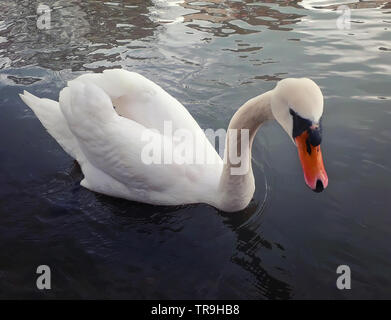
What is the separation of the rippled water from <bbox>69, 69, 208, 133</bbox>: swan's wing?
1010 millimetres

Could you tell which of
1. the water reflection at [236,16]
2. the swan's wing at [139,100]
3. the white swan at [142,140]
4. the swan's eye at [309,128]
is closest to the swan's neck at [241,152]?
the white swan at [142,140]

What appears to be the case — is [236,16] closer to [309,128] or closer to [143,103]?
[143,103]

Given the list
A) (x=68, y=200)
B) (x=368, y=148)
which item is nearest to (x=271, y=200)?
(x=368, y=148)

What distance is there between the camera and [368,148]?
19.1ft

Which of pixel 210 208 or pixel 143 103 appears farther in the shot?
pixel 143 103

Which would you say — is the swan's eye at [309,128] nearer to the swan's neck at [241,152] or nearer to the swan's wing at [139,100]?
the swan's neck at [241,152]

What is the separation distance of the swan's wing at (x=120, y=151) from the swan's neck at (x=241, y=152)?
43 centimetres

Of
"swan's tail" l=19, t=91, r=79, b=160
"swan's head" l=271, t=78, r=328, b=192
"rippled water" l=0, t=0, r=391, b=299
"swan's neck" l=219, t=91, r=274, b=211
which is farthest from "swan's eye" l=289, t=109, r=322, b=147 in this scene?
"swan's tail" l=19, t=91, r=79, b=160

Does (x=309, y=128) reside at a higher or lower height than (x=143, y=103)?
higher

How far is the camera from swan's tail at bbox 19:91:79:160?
18.0ft

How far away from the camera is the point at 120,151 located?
4.65m

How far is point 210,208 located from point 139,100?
1.55 metres

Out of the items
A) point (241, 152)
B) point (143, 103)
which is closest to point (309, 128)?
point (241, 152)
